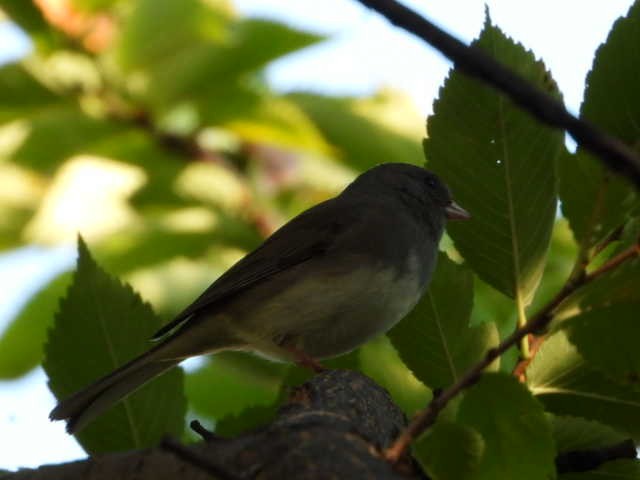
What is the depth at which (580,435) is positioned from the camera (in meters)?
1.75

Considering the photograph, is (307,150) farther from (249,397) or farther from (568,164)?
(568,164)

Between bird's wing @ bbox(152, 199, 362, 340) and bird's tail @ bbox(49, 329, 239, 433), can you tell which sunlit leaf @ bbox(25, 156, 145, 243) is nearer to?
bird's wing @ bbox(152, 199, 362, 340)

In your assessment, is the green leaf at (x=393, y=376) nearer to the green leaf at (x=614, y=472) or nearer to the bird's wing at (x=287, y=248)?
the green leaf at (x=614, y=472)

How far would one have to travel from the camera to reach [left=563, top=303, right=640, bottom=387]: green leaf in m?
1.46

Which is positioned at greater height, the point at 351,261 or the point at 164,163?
the point at 164,163

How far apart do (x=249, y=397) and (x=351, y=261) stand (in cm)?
51

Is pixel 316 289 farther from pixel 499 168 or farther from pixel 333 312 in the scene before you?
pixel 499 168

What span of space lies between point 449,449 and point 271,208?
259 cm

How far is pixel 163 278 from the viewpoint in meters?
3.46

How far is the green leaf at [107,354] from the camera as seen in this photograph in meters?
1.96

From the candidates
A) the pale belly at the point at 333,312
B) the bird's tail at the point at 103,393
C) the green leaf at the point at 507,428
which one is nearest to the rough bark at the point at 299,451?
the green leaf at the point at 507,428

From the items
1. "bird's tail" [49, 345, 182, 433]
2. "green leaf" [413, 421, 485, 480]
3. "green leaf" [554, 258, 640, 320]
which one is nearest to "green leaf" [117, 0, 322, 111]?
"bird's tail" [49, 345, 182, 433]

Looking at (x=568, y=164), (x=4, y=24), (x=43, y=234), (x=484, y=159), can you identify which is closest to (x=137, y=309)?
(x=484, y=159)

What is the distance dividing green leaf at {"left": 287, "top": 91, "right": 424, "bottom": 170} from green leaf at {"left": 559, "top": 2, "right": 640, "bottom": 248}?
184 cm
